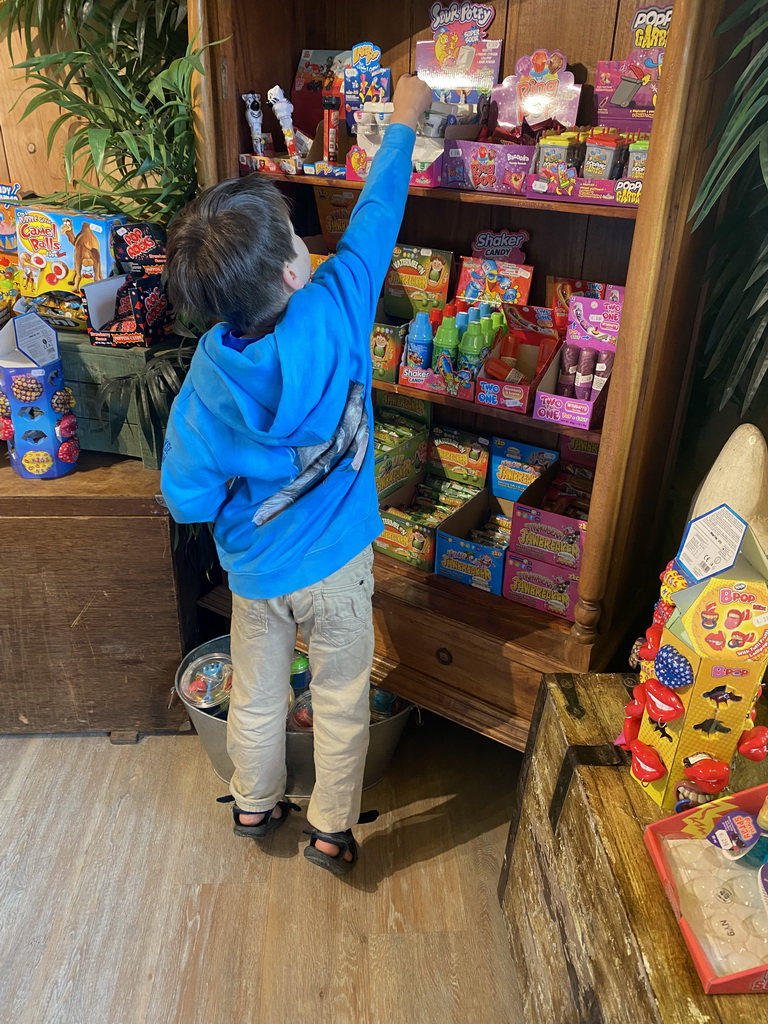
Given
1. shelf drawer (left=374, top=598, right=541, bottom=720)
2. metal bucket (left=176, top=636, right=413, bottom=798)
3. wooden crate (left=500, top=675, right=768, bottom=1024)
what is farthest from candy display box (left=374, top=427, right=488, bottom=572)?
wooden crate (left=500, top=675, right=768, bottom=1024)

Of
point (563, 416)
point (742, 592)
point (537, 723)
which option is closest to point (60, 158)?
point (563, 416)

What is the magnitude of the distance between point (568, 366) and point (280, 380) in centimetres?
64

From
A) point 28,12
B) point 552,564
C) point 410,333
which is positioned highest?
point 28,12

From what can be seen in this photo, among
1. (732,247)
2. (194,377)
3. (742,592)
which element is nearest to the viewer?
(742,592)

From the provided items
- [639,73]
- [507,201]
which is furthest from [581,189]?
[639,73]

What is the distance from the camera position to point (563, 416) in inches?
61.9

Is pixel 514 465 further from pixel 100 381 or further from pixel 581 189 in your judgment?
pixel 100 381

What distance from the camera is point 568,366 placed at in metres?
1.61

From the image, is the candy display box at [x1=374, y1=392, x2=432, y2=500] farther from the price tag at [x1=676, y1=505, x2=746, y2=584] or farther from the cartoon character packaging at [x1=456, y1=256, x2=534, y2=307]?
the price tag at [x1=676, y1=505, x2=746, y2=584]

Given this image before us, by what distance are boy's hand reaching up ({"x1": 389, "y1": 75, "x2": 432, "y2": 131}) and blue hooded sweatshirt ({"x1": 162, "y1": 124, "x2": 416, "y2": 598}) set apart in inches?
1.9

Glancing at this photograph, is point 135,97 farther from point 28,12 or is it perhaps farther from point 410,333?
point 410,333

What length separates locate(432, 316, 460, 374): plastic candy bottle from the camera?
5.55ft

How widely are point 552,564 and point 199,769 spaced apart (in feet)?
3.42

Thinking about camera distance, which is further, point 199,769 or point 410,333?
point 199,769
